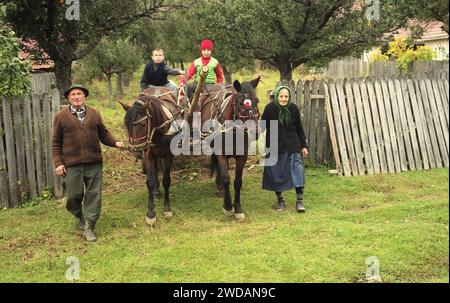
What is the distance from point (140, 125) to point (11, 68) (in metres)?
2.53

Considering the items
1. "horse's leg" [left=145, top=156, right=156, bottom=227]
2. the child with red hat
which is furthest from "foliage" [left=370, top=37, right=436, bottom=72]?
"horse's leg" [left=145, top=156, right=156, bottom=227]

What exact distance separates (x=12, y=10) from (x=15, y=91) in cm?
225

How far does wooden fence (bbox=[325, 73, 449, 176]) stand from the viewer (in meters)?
9.46

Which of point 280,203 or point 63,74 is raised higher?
point 63,74

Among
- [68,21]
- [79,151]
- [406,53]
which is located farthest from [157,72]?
[406,53]

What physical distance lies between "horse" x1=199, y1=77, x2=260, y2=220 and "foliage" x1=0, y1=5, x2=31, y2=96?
305cm

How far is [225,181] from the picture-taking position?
718 cm

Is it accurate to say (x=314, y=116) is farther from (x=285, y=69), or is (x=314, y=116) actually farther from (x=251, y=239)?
(x=251, y=239)

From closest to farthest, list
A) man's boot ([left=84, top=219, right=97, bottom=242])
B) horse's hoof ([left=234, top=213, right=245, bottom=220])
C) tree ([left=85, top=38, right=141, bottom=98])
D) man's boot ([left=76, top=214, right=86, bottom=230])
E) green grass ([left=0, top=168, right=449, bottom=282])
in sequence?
green grass ([left=0, top=168, right=449, bottom=282])
man's boot ([left=84, top=219, right=97, bottom=242])
man's boot ([left=76, top=214, right=86, bottom=230])
horse's hoof ([left=234, top=213, right=245, bottom=220])
tree ([left=85, top=38, right=141, bottom=98])

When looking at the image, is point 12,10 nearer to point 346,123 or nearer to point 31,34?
point 31,34

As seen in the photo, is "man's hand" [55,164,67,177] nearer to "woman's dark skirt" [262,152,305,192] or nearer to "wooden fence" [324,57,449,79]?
"woman's dark skirt" [262,152,305,192]
